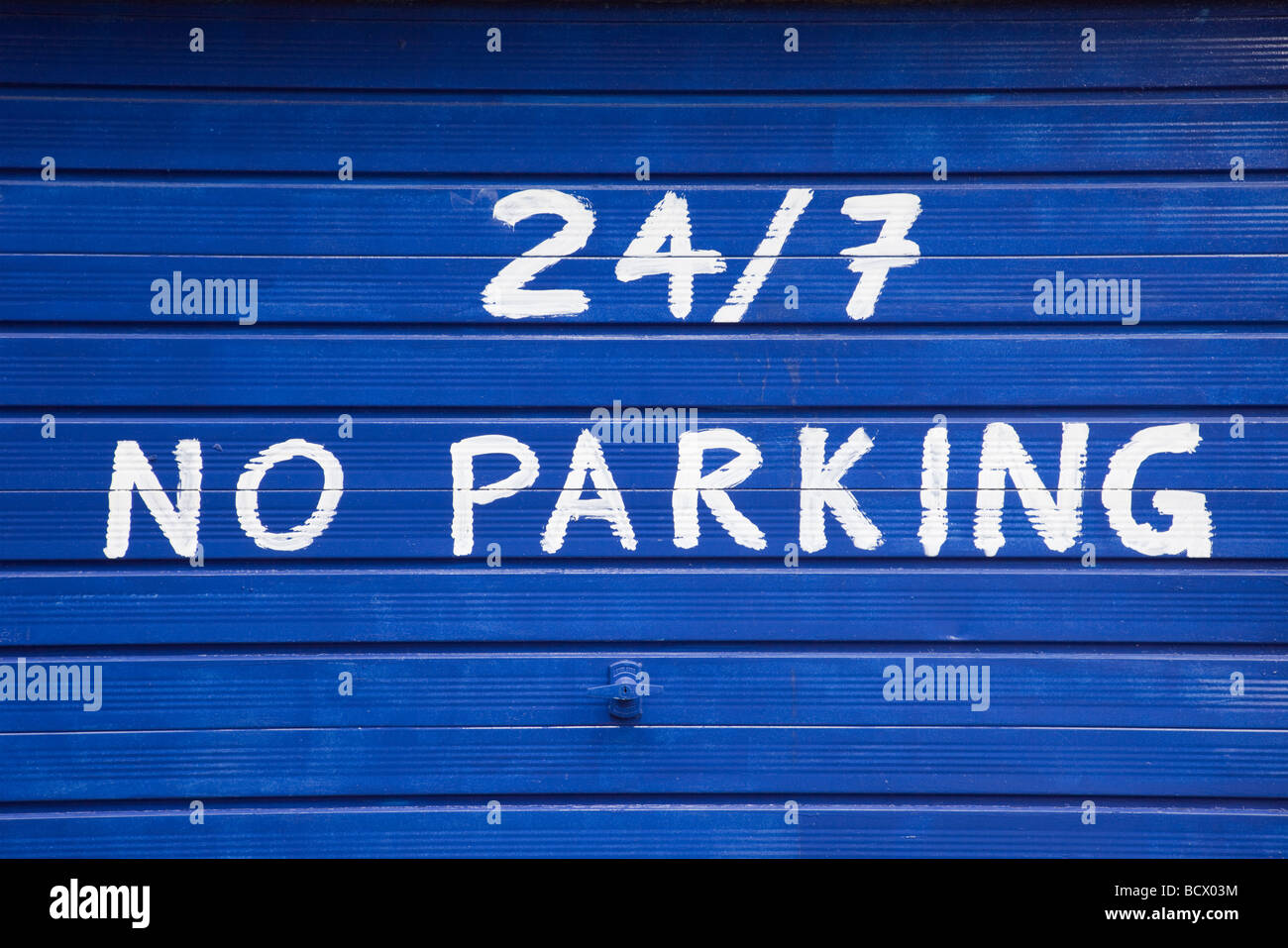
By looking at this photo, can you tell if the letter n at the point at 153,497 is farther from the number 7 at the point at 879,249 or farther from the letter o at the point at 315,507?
the number 7 at the point at 879,249

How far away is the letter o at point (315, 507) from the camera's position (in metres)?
3.21

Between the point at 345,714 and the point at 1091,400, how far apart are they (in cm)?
267

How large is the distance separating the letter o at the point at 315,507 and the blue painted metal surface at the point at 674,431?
0.02 metres

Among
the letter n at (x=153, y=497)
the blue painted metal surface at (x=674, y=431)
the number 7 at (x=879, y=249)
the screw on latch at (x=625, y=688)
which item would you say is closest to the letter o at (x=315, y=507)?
the blue painted metal surface at (x=674, y=431)

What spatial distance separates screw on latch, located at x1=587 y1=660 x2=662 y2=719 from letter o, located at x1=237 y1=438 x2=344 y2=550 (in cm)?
105

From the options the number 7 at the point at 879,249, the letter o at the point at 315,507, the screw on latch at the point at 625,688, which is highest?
the number 7 at the point at 879,249

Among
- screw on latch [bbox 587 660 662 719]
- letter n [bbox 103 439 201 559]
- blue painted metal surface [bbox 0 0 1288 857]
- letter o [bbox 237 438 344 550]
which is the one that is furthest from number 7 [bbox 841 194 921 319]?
letter n [bbox 103 439 201 559]

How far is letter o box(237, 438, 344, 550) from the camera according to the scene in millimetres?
3213

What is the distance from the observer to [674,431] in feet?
10.7

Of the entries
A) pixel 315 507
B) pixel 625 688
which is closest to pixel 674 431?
pixel 625 688

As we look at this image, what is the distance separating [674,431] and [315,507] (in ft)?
3.96

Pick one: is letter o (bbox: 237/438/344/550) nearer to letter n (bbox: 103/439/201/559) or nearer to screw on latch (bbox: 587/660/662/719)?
letter n (bbox: 103/439/201/559)

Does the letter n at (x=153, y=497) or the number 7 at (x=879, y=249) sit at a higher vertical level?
the number 7 at (x=879, y=249)
